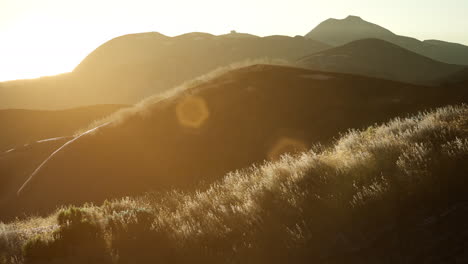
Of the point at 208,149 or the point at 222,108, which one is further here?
the point at 222,108

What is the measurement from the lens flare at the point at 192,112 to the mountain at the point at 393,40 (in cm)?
13972

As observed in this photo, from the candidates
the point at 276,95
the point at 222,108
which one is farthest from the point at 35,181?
the point at 276,95

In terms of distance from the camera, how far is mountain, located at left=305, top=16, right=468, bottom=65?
145m

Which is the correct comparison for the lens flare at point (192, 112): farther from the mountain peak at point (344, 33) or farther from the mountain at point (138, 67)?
the mountain peak at point (344, 33)

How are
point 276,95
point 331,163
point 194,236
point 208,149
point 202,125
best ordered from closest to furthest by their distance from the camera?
point 194,236
point 331,163
point 208,149
point 202,125
point 276,95

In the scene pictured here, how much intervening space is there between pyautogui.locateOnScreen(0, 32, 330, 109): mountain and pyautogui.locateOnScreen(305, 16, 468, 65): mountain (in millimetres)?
52050

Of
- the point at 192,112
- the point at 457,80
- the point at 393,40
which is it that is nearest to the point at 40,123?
the point at 192,112

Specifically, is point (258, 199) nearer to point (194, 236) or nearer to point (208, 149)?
point (194, 236)

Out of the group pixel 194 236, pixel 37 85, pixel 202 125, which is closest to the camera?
pixel 194 236

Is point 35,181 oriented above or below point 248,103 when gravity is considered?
below

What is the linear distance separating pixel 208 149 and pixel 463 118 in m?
15.1

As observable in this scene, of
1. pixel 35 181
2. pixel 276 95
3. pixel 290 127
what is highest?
pixel 276 95

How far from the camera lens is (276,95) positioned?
1029 inches

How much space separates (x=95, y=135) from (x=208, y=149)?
831 cm
